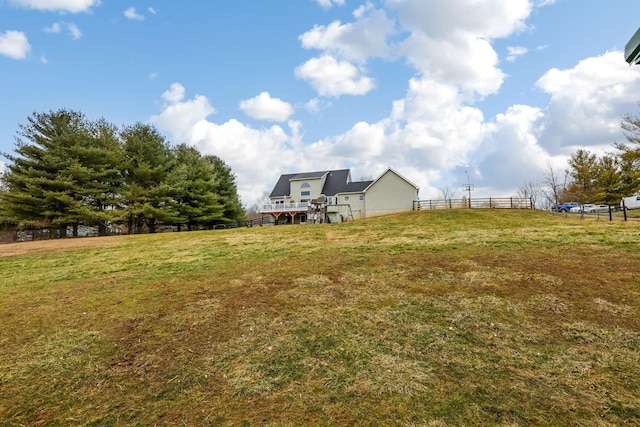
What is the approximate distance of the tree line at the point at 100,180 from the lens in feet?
79.0

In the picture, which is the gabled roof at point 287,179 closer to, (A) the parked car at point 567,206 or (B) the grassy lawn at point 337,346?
(B) the grassy lawn at point 337,346

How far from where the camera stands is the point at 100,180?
87.2 feet

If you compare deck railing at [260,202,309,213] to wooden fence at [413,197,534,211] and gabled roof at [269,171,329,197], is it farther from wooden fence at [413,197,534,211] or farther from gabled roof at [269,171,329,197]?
wooden fence at [413,197,534,211]

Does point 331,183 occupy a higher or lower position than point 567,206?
higher

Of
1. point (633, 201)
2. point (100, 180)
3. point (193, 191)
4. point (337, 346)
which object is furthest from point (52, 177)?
point (633, 201)

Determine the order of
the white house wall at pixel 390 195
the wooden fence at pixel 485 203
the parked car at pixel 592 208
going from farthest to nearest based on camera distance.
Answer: the parked car at pixel 592 208 → the white house wall at pixel 390 195 → the wooden fence at pixel 485 203

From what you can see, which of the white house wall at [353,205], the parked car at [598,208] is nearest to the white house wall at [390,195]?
the white house wall at [353,205]

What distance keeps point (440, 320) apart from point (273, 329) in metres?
2.52

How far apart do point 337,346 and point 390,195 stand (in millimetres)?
27934

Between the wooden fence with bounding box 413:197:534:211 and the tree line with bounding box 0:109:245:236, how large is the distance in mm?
22685

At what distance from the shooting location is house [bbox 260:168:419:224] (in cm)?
3052

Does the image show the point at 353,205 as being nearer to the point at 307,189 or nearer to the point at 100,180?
the point at 307,189

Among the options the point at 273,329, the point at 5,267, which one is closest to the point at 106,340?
the point at 273,329

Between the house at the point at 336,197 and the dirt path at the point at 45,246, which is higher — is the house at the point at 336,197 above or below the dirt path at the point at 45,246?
above
